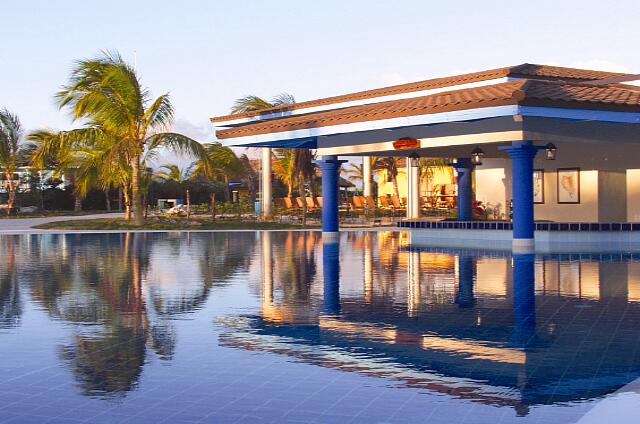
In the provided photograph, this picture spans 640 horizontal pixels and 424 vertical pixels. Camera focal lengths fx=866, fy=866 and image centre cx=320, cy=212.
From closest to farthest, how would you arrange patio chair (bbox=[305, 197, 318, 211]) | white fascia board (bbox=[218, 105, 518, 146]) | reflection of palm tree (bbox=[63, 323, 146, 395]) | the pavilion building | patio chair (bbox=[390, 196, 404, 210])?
reflection of palm tree (bbox=[63, 323, 146, 395]) → white fascia board (bbox=[218, 105, 518, 146]) → the pavilion building → patio chair (bbox=[305, 197, 318, 211]) → patio chair (bbox=[390, 196, 404, 210])

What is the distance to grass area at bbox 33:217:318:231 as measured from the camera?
3647 centimetres

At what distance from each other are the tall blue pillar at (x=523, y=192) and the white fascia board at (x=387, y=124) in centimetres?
181

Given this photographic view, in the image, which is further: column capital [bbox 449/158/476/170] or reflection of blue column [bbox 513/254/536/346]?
column capital [bbox 449/158/476/170]

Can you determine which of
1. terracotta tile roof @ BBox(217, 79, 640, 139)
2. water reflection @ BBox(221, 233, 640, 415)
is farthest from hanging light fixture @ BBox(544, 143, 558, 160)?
water reflection @ BBox(221, 233, 640, 415)

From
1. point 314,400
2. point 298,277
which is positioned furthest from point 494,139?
point 314,400

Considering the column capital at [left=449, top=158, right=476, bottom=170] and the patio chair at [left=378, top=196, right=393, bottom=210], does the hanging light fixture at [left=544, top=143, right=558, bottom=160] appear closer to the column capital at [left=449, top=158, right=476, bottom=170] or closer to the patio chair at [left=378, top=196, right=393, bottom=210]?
the column capital at [left=449, top=158, right=476, bottom=170]

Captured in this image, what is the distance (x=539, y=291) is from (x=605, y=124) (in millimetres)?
9768

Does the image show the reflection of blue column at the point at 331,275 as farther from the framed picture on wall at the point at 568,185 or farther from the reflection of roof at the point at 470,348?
the framed picture on wall at the point at 568,185

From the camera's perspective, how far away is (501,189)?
3155cm

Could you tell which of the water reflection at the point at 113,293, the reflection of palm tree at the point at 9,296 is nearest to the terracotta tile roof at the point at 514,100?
the water reflection at the point at 113,293

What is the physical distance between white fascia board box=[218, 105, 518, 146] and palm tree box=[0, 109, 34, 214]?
28.5 metres

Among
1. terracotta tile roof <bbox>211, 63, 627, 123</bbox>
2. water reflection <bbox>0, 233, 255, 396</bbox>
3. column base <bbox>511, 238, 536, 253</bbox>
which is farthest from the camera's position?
terracotta tile roof <bbox>211, 63, 627, 123</bbox>

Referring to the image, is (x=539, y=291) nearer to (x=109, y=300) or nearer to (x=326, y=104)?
(x=109, y=300)

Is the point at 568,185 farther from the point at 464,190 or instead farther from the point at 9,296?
the point at 9,296
